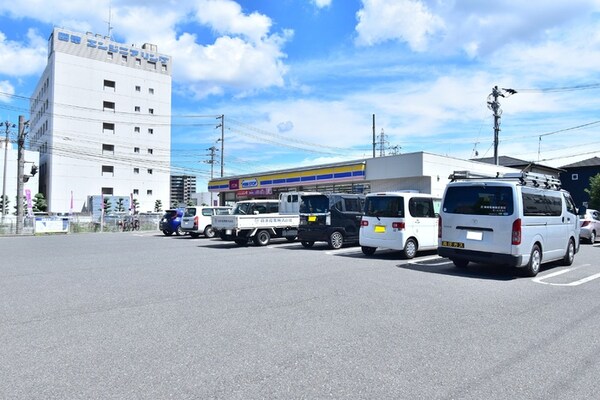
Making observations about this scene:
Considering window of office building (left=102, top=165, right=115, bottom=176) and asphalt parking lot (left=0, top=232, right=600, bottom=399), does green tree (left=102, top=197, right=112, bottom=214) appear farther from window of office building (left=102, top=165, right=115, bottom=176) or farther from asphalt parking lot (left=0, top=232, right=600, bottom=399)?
asphalt parking lot (left=0, top=232, right=600, bottom=399)

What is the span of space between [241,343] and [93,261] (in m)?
8.86

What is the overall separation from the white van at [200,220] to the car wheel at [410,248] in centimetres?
1234

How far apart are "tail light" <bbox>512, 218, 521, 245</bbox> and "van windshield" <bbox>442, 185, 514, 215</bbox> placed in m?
0.24

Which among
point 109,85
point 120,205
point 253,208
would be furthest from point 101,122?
point 253,208

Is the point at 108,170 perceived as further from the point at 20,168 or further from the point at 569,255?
the point at 569,255

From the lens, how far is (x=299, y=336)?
482 cm

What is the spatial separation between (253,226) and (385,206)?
19.4 feet

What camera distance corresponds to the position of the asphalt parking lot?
3527 mm

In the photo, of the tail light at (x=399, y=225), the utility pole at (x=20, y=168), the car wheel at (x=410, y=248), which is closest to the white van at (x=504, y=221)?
the car wheel at (x=410, y=248)

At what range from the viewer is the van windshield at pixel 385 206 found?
11688 millimetres

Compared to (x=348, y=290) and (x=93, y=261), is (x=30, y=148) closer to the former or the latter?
(x=93, y=261)

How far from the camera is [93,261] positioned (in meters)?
11.8

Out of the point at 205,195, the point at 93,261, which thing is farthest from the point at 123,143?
the point at 93,261

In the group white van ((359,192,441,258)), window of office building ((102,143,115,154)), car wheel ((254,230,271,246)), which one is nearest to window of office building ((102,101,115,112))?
window of office building ((102,143,115,154))
